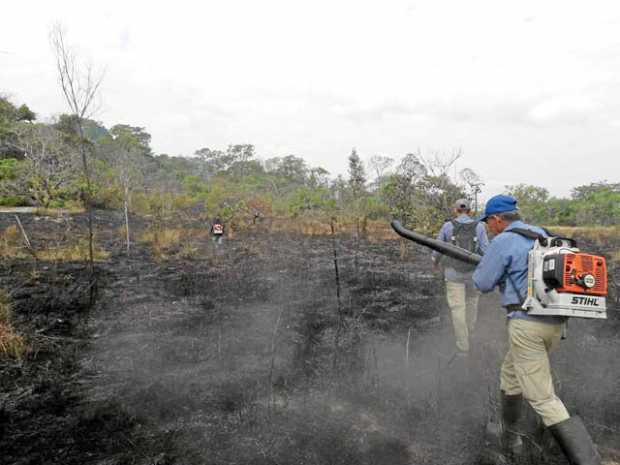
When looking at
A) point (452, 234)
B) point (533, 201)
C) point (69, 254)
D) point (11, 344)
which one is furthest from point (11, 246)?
point (533, 201)

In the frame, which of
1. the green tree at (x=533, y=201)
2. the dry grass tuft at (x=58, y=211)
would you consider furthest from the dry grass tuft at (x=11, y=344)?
the green tree at (x=533, y=201)

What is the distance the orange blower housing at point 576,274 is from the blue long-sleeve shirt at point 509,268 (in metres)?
0.19

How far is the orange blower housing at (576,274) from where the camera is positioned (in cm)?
200

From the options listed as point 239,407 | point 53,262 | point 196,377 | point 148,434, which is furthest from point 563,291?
point 53,262

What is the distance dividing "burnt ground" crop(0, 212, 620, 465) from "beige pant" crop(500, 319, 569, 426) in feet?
1.98

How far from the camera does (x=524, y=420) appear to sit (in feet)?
9.65

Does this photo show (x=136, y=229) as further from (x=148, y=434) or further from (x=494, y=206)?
(x=494, y=206)

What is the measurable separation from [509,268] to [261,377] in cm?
259

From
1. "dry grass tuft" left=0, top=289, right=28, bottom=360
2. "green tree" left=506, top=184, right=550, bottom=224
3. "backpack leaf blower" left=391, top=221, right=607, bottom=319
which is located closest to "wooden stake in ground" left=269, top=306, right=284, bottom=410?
"backpack leaf blower" left=391, top=221, right=607, bottom=319

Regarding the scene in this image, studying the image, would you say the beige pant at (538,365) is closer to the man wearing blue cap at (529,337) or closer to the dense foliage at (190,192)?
the man wearing blue cap at (529,337)

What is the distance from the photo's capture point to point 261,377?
12.3 ft

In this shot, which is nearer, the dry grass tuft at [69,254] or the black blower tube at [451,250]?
the black blower tube at [451,250]

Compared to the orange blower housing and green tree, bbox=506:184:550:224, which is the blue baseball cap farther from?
green tree, bbox=506:184:550:224

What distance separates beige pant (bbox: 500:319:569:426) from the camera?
2178mm
